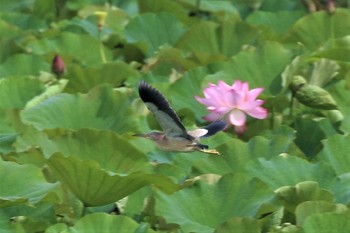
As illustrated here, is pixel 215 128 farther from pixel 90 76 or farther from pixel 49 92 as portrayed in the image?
pixel 90 76

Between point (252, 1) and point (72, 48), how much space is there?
1037 mm

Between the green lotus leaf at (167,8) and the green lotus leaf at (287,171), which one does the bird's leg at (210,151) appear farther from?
the green lotus leaf at (167,8)

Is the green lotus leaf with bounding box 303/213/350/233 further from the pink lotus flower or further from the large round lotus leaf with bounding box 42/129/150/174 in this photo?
the pink lotus flower

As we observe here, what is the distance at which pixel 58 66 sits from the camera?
3.01 metres

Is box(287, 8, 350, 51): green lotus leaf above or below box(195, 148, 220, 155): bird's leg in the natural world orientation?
below

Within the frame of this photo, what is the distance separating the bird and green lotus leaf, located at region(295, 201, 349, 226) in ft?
0.88

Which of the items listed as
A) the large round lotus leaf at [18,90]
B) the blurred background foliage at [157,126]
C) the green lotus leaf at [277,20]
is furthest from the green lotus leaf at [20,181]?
the green lotus leaf at [277,20]

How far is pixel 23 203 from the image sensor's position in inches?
82.1

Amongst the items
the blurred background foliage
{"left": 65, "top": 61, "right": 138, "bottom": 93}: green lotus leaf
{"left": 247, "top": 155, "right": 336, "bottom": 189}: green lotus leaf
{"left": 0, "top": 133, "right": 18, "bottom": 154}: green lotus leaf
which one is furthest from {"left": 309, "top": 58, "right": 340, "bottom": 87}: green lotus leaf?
{"left": 0, "top": 133, "right": 18, "bottom": 154}: green lotus leaf

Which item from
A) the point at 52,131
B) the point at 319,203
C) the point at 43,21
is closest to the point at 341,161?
the point at 319,203

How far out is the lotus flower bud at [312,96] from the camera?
105 inches

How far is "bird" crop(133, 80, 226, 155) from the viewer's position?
7.16 feet

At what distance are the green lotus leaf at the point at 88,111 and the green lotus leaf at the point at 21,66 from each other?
1.57 feet

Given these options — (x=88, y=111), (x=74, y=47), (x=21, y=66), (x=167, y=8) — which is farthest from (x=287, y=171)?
(x=167, y=8)
